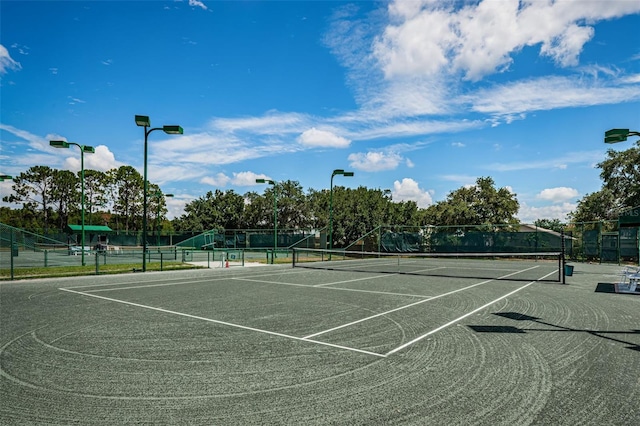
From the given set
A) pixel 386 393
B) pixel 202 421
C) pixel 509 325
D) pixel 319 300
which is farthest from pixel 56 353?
pixel 509 325

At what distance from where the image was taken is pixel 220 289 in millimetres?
15367

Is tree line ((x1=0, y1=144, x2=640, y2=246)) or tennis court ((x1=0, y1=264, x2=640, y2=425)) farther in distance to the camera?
tree line ((x1=0, y1=144, x2=640, y2=246))

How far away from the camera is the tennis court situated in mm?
4488

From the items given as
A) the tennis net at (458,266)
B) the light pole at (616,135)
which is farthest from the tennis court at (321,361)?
the tennis net at (458,266)

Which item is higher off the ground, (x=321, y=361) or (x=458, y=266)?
(x=321, y=361)

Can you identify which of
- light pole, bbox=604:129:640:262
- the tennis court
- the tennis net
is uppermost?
light pole, bbox=604:129:640:262

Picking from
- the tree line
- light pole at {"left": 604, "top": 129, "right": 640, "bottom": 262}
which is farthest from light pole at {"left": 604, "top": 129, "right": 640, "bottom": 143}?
the tree line

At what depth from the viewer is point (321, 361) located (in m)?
6.23

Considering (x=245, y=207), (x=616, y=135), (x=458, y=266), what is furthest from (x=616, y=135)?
(x=245, y=207)

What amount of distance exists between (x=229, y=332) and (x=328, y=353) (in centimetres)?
243

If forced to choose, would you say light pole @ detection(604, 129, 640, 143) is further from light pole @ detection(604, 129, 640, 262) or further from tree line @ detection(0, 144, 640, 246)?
tree line @ detection(0, 144, 640, 246)

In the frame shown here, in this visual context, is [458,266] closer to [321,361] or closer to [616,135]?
[616,135]

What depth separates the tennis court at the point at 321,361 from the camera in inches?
177

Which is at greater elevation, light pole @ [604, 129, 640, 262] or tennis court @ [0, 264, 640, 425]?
light pole @ [604, 129, 640, 262]
